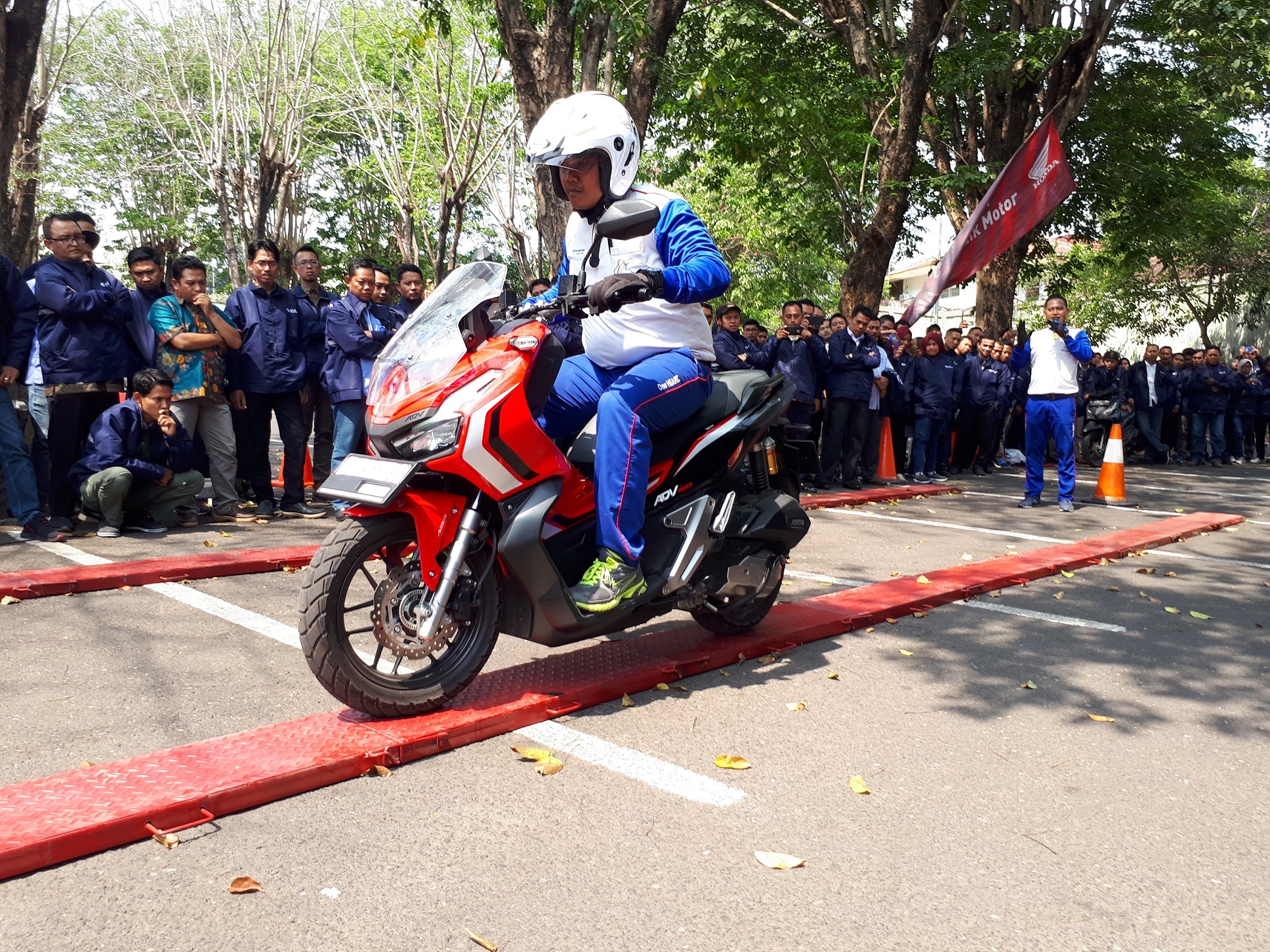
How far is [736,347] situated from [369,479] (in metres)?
8.24

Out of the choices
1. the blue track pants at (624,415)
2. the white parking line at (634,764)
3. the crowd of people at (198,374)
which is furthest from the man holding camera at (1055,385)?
the white parking line at (634,764)

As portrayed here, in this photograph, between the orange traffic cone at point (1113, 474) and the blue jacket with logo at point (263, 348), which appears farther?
the orange traffic cone at point (1113, 474)

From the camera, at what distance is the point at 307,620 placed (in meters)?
3.68

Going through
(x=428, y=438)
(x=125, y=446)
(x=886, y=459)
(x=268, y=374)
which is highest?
(x=268, y=374)

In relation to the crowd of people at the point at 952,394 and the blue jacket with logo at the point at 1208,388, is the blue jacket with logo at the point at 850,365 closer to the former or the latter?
the crowd of people at the point at 952,394

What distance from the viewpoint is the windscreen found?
3949 millimetres

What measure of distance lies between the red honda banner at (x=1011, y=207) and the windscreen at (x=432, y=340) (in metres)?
12.4

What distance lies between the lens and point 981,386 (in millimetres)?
16297

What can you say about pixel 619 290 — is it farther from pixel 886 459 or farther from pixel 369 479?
pixel 886 459

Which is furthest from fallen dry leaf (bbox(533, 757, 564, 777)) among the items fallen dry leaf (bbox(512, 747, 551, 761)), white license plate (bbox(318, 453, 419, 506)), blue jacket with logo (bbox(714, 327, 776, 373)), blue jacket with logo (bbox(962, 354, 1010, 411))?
blue jacket with logo (bbox(962, 354, 1010, 411))

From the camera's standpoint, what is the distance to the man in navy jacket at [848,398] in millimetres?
12773

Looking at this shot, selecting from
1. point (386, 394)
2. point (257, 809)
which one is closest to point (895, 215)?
point (386, 394)

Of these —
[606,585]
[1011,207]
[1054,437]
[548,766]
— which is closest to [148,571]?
[606,585]

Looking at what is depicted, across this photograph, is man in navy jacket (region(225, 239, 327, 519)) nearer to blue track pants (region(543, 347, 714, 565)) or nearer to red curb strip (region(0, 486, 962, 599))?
red curb strip (region(0, 486, 962, 599))
